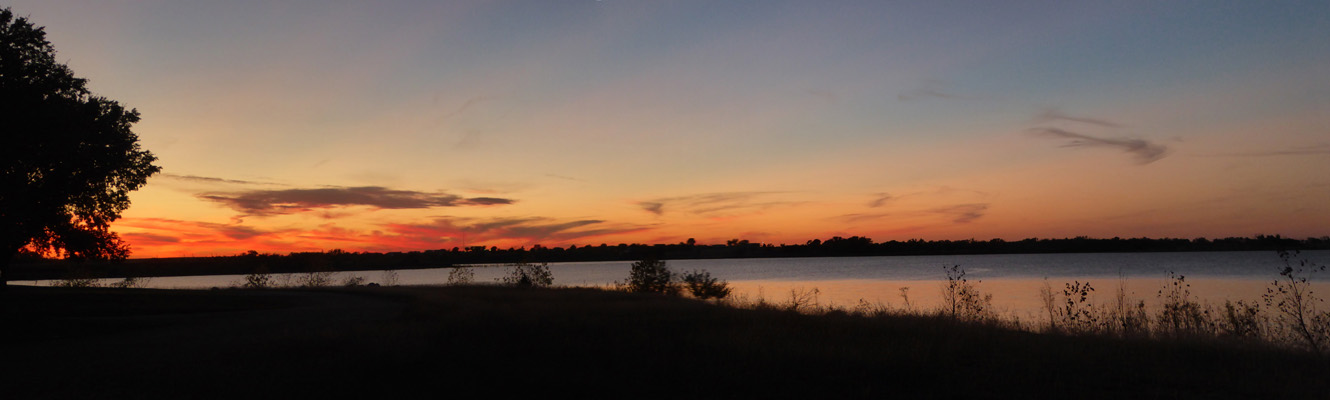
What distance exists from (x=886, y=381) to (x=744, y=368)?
6.87ft

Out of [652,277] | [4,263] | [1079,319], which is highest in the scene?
[4,263]

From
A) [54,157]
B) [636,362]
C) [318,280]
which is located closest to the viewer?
[636,362]

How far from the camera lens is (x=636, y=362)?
38.7 ft

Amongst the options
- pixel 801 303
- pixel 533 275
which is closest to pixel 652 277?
pixel 801 303

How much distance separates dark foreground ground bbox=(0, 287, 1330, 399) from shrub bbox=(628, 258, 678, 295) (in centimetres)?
2349

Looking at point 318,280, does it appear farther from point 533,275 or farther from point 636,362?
point 636,362

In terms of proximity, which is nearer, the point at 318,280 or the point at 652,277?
the point at 652,277

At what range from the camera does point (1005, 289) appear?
50.8 meters

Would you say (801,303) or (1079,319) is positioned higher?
(801,303)

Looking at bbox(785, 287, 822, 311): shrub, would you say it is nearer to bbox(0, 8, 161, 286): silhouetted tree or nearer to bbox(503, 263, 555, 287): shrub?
bbox(503, 263, 555, 287): shrub

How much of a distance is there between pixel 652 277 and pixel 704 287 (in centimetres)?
452

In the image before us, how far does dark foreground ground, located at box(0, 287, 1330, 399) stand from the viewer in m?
9.90

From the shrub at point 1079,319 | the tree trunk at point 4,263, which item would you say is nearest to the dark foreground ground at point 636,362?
the shrub at point 1079,319

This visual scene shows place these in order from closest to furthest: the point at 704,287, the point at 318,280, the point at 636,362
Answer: the point at 636,362 < the point at 704,287 < the point at 318,280
